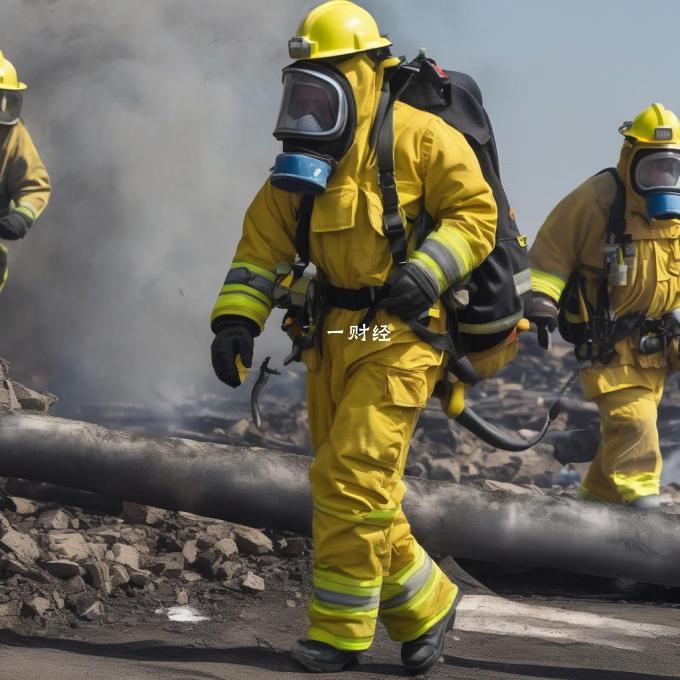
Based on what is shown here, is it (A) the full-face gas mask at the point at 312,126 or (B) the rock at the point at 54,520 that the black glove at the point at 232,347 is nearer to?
(A) the full-face gas mask at the point at 312,126

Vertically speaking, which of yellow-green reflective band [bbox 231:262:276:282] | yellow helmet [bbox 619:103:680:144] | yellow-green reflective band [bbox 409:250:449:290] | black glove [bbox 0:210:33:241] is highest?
yellow helmet [bbox 619:103:680:144]

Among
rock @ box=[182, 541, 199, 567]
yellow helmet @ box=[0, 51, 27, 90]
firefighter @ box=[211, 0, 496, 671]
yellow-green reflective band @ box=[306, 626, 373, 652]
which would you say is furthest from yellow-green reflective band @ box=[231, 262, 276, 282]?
yellow helmet @ box=[0, 51, 27, 90]

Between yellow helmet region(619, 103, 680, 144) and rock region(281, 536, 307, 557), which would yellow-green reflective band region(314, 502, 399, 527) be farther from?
yellow helmet region(619, 103, 680, 144)

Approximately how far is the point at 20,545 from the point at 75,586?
1.01 ft

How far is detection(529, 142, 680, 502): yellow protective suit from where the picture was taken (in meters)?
6.18

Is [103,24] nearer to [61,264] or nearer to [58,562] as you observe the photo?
[61,264]

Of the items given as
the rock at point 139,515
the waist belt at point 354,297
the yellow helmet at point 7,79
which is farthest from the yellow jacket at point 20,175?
the waist belt at point 354,297

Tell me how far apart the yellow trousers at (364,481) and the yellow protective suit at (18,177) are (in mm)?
4258

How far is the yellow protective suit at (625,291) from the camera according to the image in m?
6.18

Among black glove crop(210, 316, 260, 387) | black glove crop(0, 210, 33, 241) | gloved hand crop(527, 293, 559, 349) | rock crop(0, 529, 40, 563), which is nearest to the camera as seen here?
black glove crop(210, 316, 260, 387)

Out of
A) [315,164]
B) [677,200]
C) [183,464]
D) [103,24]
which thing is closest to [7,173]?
[183,464]

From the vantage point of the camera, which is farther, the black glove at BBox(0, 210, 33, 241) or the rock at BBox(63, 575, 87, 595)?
the black glove at BBox(0, 210, 33, 241)

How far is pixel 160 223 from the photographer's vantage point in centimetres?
1391

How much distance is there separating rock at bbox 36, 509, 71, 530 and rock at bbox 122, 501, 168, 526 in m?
0.24
